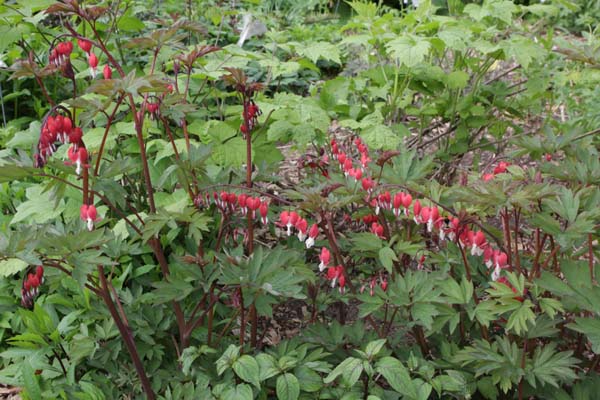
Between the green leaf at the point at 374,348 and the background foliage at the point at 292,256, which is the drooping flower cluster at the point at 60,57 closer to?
the background foliage at the point at 292,256

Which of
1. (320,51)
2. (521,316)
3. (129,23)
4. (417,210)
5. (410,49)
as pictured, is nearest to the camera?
(521,316)

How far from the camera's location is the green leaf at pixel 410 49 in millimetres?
3340

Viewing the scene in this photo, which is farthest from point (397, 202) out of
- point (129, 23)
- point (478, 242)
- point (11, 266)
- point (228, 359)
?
point (129, 23)

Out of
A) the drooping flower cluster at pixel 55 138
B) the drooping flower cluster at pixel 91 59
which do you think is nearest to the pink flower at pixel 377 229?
the drooping flower cluster at pixel 55 138

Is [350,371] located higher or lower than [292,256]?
lower

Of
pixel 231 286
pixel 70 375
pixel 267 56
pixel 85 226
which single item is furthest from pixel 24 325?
pixel 267 56

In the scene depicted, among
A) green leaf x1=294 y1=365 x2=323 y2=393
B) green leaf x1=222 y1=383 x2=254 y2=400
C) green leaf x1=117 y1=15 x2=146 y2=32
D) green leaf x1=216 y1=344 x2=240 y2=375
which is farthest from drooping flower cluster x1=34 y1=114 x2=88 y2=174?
green leaf x1=117 y1=15 x2=146 y2=32

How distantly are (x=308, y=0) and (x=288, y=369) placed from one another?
674 cm

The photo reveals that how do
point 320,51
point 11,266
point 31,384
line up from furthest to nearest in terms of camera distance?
1. point 320,51
2. point 11,266
3. point 31,384

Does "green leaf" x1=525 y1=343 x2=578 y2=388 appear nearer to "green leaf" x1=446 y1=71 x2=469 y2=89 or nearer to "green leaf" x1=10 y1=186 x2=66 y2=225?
"green leaf" x1=446 y1=71 x2=469 y2=89

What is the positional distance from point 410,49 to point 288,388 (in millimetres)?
1933

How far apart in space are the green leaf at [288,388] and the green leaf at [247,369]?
0.25 feet

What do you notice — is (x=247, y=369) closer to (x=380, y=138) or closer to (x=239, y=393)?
(x=239, y=393)

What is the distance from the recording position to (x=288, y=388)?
7.24ft
